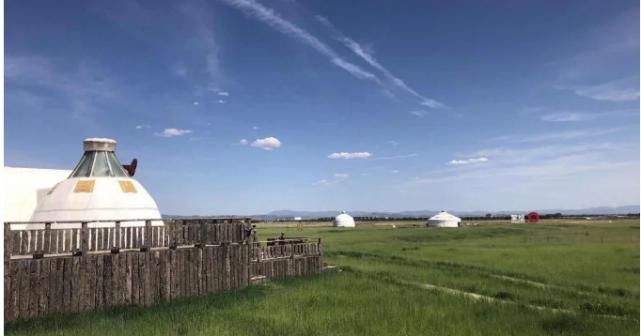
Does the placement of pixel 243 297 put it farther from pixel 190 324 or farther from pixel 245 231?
pixel 190 324

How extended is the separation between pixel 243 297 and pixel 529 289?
1163cm

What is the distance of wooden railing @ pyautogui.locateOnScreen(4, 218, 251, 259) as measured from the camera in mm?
15312

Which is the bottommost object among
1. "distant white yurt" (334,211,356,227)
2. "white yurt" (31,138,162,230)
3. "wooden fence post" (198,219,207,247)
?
"distant white yurt" (334,211,356,227)

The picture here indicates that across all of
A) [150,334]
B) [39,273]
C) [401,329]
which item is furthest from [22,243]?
[401,329]

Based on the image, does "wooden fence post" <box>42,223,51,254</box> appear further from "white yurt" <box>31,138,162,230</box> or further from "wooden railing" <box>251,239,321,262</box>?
"wooden railing" <box>251,239,321,262</box>

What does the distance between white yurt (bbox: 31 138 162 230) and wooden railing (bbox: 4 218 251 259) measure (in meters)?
1.09

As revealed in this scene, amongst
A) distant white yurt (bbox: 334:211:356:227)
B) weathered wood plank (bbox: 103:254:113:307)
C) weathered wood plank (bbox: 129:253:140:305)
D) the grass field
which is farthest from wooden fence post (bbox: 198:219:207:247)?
distant white yurt (bbox: 334:211:356:227)

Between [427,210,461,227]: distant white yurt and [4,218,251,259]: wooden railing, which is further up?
[4,218,251,259]: wooden railing

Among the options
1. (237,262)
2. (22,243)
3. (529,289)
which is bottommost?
(529,289)

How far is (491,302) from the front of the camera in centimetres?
1841

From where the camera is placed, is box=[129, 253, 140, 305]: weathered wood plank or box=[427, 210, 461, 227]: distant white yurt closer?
box=[129, 253, 140, 305]: weathered wood plank

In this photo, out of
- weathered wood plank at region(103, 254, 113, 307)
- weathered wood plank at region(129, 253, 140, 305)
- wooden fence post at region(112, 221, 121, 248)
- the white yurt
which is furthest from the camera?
the white yurt

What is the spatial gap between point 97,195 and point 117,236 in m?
6.06

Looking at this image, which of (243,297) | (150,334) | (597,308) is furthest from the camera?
(243,297)
